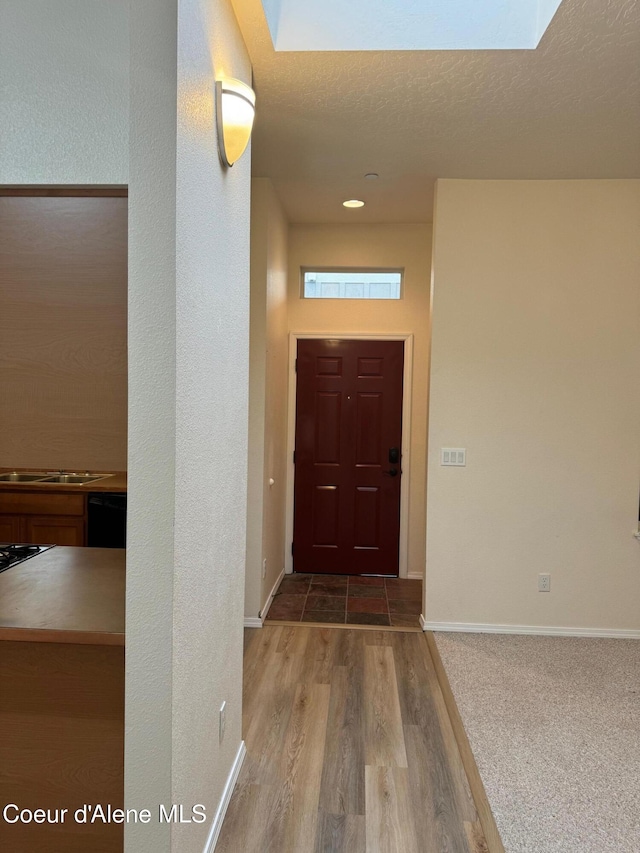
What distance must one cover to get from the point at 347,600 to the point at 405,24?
349cm

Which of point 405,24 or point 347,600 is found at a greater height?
point 405,24

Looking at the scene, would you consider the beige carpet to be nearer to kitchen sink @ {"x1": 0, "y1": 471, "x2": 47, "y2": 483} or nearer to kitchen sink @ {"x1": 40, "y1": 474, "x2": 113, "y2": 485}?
kitchen sink @ {"x1": 40, "y1": 474, "x2": 113, "y2": 485}

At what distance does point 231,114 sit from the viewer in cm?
179

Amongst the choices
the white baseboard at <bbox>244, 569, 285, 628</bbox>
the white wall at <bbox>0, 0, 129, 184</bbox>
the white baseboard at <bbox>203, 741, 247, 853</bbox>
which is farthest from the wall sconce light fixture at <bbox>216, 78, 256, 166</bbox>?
the white baseboard at <bbox>244, 569, 285, 628</bbox>

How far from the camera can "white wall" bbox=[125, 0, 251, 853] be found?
1365 millimetres

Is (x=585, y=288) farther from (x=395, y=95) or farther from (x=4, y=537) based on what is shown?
(x=4, y=537)

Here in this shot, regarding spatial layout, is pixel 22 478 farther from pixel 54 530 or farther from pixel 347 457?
pixel 347 457

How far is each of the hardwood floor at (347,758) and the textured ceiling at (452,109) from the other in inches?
109

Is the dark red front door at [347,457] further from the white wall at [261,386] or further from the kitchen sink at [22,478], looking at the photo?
the kitchen sink at [22,478]

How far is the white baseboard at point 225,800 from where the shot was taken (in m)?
1.89

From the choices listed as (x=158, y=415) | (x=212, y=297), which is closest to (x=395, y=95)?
(x=212, y=297)

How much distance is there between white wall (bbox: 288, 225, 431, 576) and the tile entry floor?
1.17 ft

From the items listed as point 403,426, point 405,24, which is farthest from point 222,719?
point 403,426

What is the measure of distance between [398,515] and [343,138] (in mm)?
2961
